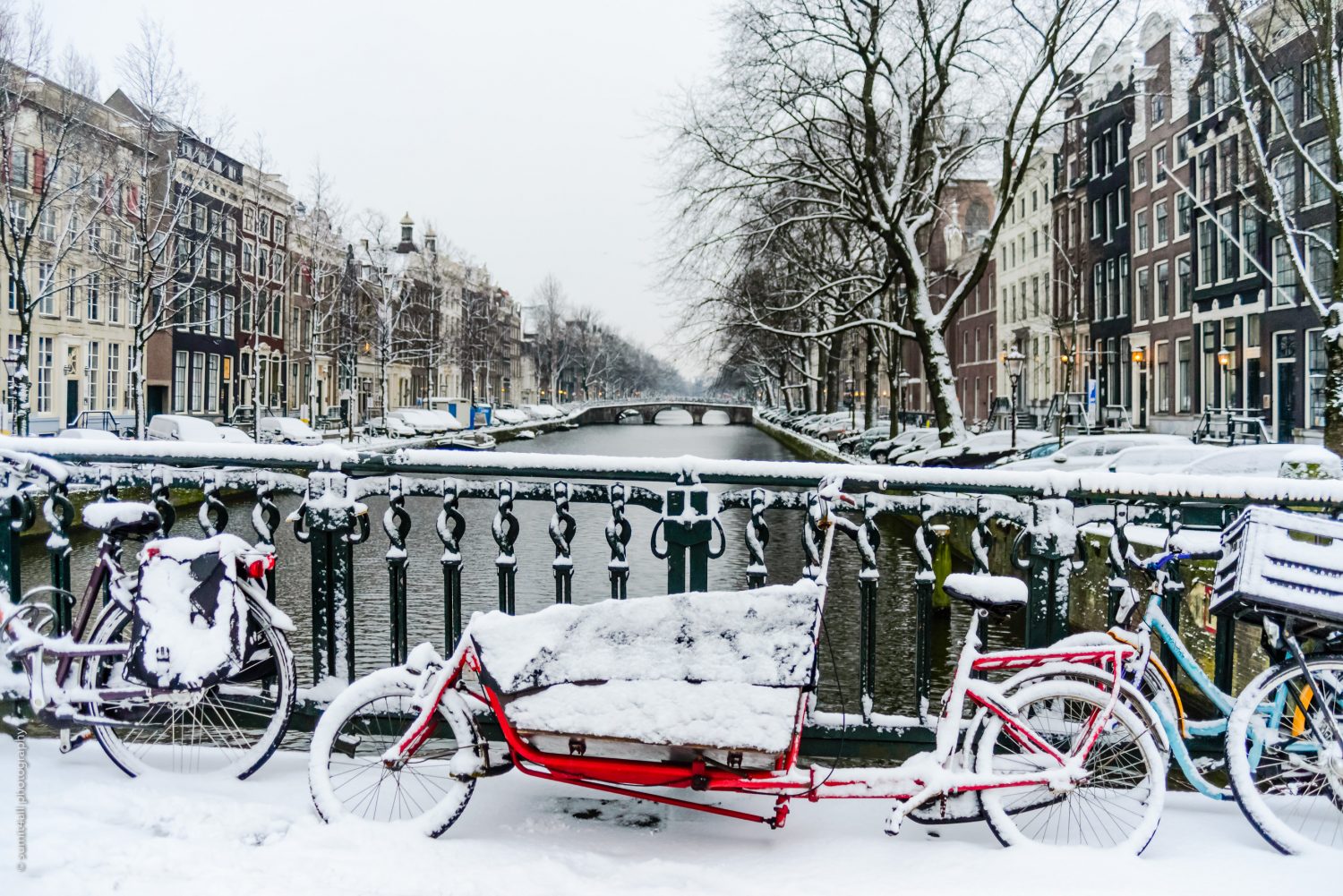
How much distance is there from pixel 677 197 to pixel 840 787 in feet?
61.5

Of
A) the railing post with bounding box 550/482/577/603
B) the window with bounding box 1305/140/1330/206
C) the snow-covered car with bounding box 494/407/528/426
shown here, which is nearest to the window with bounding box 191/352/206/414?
the snow-covered car with bounding box 494/407/528/426

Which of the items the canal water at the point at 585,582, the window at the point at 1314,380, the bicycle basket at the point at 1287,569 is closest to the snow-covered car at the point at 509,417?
the canal water at the point at 585,582

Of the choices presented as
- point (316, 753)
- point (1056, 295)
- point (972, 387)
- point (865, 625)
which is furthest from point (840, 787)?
point (972, 387)

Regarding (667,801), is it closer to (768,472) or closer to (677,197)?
(768,472)

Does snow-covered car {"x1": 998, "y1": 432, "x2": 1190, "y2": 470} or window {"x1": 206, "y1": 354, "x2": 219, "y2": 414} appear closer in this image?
snow-covered car {"x1": 998, "y1": 432, "x2": 1190, "y2": 470}

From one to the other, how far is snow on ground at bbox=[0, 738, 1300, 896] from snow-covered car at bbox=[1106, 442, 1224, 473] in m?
15.3

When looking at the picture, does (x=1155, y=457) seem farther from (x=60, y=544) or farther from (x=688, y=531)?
(x=60, y=544)

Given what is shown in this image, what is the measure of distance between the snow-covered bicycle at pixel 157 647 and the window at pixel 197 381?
166 ft

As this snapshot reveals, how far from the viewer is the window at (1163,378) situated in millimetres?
38631

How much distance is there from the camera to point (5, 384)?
1439 inches

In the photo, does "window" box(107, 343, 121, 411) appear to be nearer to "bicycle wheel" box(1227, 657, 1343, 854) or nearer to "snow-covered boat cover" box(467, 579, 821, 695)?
"snow-covered boat cover" box(467, 579, 821, 695)

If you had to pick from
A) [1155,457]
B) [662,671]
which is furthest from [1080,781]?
[1155,457]

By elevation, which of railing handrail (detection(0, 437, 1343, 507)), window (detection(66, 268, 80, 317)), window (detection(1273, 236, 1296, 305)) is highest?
window (detection(66, 268, 80, 317))

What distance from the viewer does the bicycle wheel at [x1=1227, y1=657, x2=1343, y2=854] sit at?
144 inches
